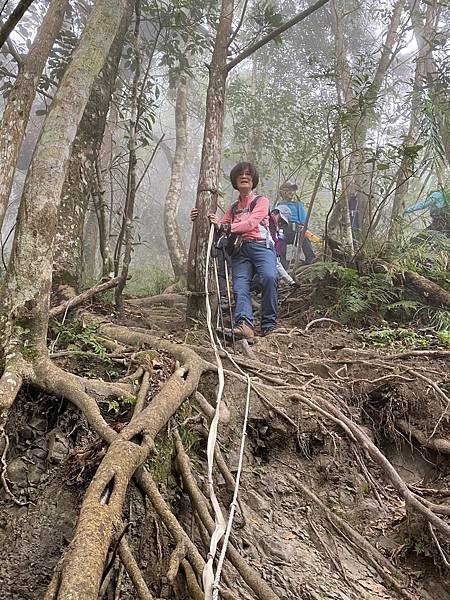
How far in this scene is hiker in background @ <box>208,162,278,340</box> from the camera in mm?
4922

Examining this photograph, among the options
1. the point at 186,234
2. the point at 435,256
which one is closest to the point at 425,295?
the point at 435,256

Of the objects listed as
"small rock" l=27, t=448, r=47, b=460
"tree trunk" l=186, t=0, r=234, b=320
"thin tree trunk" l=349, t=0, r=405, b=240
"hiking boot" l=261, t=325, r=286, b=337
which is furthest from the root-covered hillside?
"thin tree trunk" l=349, t=0, r=405, b=240

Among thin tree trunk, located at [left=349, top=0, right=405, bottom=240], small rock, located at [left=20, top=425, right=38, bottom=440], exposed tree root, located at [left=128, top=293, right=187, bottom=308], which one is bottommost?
small rock, located at [left=20, top=425, right=38, bottom=440]

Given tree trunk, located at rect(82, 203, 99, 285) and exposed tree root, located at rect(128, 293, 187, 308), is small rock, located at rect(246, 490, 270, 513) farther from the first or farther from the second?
tree trunk, located at rect(82, 203, 99, 285)

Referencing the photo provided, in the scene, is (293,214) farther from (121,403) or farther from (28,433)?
(28,433)

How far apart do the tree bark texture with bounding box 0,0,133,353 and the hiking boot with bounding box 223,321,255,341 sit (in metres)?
2.04

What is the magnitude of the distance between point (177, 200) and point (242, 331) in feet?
18.1

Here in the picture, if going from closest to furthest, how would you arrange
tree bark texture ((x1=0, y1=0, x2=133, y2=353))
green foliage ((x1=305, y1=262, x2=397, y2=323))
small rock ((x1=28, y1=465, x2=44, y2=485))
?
small rock ((x1=28, y1=465, x2=44, y2=485)), tree bark texture ((x1=0, y1=0, x2=133, y2=353)), green foliage ((x1=305, y1=262, x2=397, y2=323))

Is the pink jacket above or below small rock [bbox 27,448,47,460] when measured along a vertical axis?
above

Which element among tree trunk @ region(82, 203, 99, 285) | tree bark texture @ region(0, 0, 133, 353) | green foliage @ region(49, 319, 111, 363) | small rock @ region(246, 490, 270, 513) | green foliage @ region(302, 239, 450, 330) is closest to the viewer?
tree bark texture @ region(0, 0, 133, 353)

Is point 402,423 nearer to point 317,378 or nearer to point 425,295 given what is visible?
point 317,378

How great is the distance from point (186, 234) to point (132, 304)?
→ 15.3 metres

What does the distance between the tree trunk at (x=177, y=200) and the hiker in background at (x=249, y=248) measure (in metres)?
3.39

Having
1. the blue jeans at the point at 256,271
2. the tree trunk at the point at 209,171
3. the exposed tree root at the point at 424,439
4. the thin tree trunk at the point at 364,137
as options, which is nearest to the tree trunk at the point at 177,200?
the thin tree trunk at the point at 364,137
